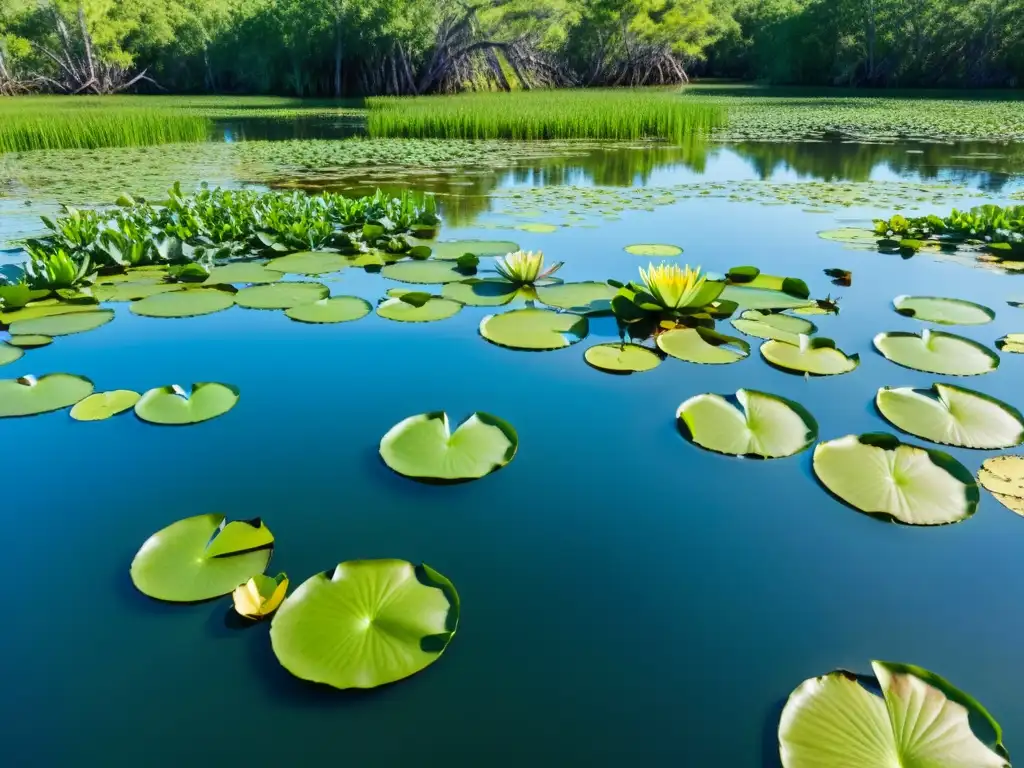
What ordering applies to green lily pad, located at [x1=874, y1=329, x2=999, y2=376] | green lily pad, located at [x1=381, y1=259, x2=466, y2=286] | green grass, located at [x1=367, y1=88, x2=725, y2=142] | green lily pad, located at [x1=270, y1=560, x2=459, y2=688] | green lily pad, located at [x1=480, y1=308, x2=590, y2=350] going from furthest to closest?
green grass, located at [x1=367, y1=88, x2=725, y2=142]
green lily pad, located at [x1=381, y1=259, x2=466, y2=286]
green lily pad, located at [x1=480, y1=308, x2=590, y2=350]
green lily pad, located at [x1=874, y1=329, x2=999, y2=376]
green lily pad, located at [x1=270, y1=560, x2=459, y2=688]

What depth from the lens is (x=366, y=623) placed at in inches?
45.4

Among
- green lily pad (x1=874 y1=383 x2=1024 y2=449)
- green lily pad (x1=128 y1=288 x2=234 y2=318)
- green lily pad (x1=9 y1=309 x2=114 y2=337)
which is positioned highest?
green lily pad (x1=128 y1=288 x2=234 y2=318)

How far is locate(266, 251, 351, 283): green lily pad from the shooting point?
3420 mm

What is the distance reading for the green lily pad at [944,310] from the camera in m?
2.58

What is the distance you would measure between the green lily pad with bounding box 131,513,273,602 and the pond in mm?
37

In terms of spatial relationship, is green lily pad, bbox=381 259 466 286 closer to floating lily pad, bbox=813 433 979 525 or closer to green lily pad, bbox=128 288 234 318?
green lily pad, bbox=128 288 234 318

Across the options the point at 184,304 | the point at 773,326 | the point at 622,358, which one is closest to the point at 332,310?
the point at 184,304

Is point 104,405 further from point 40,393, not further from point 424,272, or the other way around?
point 424,272

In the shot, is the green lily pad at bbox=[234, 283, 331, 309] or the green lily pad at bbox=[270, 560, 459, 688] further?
the green lily pad at bbox=[234, 283, 331, 309]

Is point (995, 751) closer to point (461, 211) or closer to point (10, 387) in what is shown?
point (10, 387)

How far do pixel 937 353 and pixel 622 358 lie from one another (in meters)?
1.14

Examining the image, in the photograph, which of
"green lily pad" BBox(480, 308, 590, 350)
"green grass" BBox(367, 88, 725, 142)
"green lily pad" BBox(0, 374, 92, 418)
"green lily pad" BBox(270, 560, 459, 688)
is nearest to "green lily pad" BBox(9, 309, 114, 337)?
"green lily pad" BBox(0, 374, 92, 418)

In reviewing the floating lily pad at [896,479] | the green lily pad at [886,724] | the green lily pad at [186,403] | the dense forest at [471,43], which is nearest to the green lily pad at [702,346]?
the floating lily pad at [896,479]

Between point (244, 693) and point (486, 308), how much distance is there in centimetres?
206
